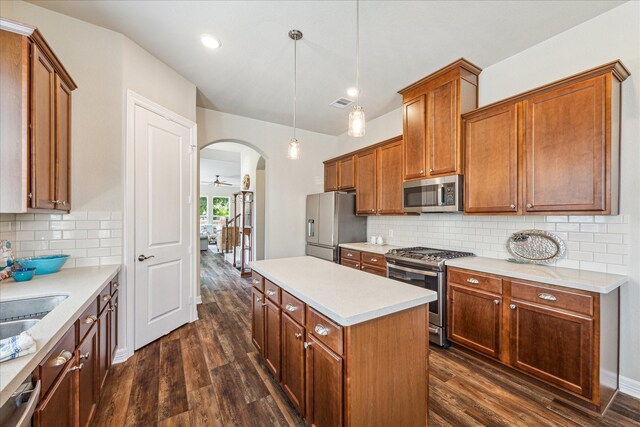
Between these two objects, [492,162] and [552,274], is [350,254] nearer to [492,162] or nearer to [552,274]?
[492,162]

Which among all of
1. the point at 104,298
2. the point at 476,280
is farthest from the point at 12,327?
the point at 476,280

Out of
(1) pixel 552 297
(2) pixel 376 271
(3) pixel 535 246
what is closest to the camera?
(1) pixel 552 297

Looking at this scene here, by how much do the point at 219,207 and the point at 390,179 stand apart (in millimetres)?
12013

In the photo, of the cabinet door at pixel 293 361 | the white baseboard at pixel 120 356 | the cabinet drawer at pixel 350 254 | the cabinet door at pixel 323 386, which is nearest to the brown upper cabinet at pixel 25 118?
the white baseboard at pixel 120 356

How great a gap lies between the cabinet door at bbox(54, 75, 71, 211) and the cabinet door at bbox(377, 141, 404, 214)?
342cm

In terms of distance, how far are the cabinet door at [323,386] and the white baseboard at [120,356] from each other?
1935 mm

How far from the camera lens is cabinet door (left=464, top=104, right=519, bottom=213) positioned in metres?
2.43

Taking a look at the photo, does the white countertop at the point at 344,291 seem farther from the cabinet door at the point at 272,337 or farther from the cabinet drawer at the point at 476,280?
the cabinet drawer at the point at 476,280

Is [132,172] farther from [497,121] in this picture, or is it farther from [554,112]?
[554,112]

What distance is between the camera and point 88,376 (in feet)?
5.02

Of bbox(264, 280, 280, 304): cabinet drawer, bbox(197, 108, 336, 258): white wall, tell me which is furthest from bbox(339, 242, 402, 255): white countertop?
bbox(264, 280, 280, 304): cabinet drawer

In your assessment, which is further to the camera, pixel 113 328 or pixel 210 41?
pixel 210 41

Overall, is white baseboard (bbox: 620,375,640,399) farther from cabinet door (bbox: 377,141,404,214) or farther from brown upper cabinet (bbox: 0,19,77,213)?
brown upper cabinet (bbox: 0,19,77,213)

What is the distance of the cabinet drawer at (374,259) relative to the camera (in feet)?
11.2
